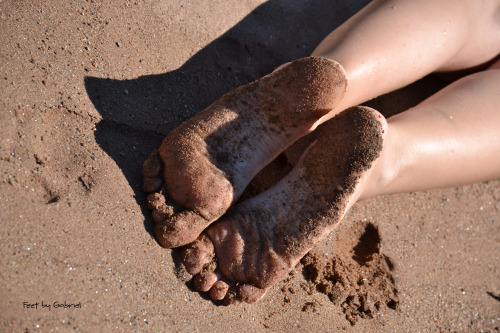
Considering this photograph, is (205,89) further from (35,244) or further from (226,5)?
(35,244)

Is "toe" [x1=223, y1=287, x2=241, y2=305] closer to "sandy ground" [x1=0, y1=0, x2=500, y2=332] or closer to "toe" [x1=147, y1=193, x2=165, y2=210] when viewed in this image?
"sandy ground" [x1=0, y1=0, x2=500, y2=332]

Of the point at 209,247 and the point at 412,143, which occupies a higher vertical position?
the point at 209,247

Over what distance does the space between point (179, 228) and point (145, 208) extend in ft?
0.46

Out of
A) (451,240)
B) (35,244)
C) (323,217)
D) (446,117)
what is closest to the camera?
(35,244)

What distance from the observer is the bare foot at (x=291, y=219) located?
4.13 feet

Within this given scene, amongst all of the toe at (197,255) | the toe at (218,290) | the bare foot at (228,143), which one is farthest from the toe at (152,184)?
the toe at (218,290)

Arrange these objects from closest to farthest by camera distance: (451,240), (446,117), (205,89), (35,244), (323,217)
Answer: (35,244), (323,217), (446,117), (205,89), (451,240)

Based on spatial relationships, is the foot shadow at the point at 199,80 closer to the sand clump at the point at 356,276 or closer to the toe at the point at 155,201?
the toe at the point at 155,201

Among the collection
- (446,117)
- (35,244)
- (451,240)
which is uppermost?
(35,244)

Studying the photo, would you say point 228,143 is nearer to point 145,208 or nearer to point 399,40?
point 145,208

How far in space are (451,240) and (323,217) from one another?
2.98 feet

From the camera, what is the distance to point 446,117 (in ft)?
4.96

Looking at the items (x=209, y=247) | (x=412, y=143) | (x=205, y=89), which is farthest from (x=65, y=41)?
Result: (x=412, y=143)

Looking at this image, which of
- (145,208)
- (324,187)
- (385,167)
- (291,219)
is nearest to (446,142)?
(385,167)
